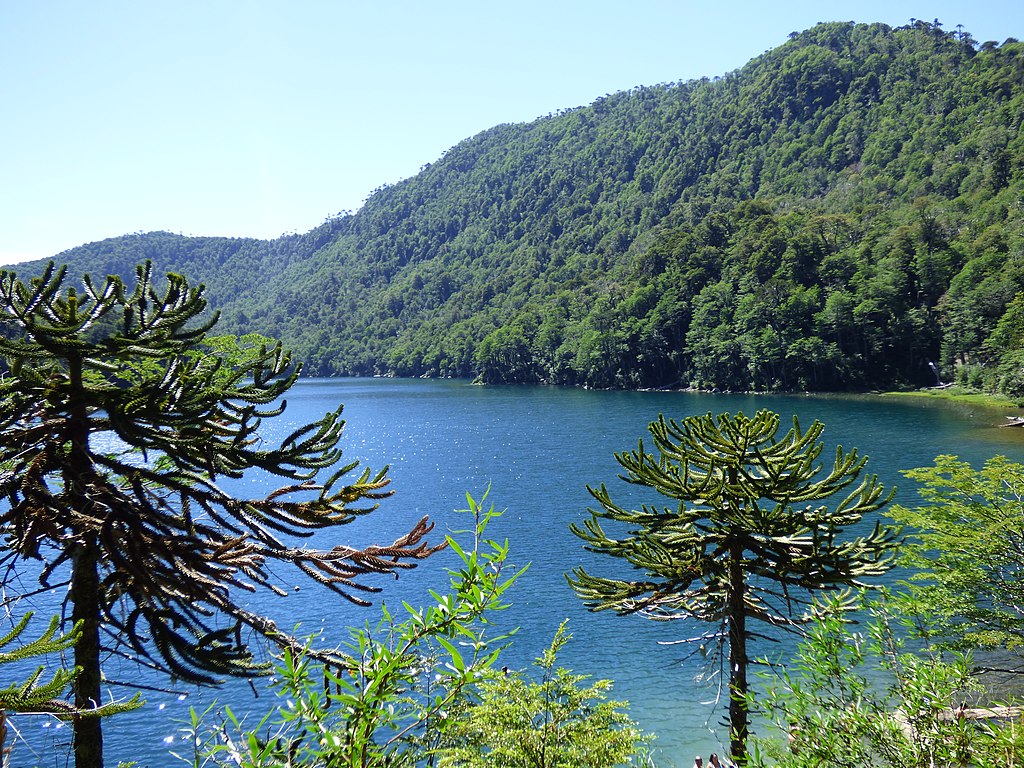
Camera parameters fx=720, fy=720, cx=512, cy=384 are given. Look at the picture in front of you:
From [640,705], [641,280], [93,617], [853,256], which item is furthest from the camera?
[641,280]

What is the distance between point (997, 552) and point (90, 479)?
17.6 metres

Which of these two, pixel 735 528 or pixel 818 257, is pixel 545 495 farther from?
pixel 818 257

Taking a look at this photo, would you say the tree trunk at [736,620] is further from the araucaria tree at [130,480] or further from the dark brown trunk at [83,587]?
the dark brown trunk at [83,587]

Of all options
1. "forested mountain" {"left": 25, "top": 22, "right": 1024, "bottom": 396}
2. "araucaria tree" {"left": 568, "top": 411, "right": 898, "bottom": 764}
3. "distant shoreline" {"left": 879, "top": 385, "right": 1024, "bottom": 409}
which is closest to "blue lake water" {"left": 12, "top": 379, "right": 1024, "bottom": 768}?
"araucaria tree" {"left": 568, "top": 411, "right": 898, "bottom": 764}

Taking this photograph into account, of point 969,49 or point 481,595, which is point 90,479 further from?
point 969,49

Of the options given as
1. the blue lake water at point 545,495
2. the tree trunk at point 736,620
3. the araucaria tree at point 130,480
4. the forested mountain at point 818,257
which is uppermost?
the forested mountain at point 818,257

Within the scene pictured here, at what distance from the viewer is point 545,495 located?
42094 millimetres

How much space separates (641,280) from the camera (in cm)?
12375

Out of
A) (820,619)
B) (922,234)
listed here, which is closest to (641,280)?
(922,234)

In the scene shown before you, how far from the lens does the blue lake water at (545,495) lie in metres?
18.7

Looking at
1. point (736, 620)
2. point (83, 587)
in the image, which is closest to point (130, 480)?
point (83, 587)

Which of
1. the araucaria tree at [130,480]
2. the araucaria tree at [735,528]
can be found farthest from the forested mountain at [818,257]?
the araucaria tree at [130,480]

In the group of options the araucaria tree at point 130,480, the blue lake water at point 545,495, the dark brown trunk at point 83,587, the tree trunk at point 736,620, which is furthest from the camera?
the blue lake water at point 545,495

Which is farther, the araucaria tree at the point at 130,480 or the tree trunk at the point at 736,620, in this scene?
the tree trunk at the point at 736,620
